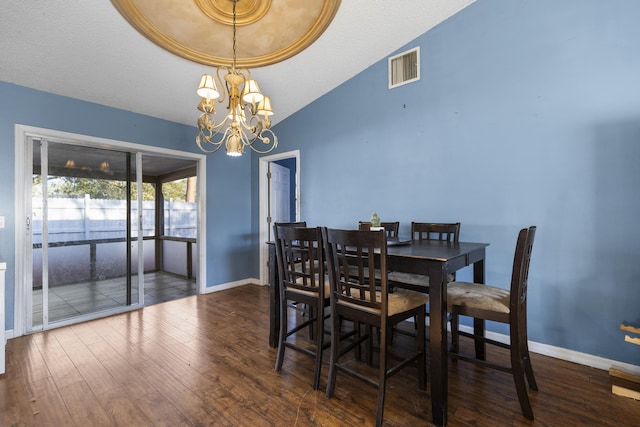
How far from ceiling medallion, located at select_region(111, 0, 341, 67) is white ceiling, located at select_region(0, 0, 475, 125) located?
0.12 metres

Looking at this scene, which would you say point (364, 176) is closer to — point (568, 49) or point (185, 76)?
point (568, 49)

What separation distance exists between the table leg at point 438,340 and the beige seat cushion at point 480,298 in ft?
0.92

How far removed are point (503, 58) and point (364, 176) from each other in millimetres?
1759

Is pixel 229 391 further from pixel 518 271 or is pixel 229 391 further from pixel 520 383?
pixel 518 271

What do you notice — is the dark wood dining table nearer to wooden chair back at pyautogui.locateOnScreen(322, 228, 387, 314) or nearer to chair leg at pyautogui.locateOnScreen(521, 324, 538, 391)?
wooden chair back at pyautogui.locateOnScreen(322, 228, 387, 314)

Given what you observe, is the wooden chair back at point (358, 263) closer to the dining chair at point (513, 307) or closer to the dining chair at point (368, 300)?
the dining chair at point (368, 300)

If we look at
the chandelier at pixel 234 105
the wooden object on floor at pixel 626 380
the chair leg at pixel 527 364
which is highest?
the chandelier at pixel 234 105

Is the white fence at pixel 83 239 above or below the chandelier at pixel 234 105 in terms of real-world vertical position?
below

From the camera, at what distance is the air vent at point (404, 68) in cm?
313

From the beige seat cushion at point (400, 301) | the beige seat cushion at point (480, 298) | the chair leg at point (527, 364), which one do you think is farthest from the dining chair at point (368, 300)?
the chair leg at point (527, 364)

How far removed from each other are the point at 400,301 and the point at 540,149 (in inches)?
73.6

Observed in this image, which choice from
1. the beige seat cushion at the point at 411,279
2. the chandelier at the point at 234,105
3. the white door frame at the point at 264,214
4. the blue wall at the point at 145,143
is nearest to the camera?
the chandelier at the point at 234,105

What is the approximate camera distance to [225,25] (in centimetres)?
267

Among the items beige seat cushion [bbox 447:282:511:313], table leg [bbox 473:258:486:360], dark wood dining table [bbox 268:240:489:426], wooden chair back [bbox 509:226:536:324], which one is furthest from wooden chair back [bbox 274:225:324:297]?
table leg [bbox 473:258:486:360]
